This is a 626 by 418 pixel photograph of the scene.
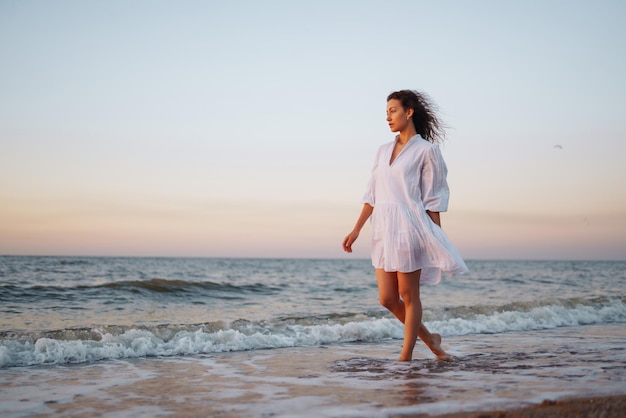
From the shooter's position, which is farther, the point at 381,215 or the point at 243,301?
the point at 243,301

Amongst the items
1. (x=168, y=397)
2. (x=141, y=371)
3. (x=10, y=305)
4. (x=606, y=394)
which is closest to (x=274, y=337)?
(x=141, y=371)

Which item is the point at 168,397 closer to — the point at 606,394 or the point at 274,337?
the point at 606,394

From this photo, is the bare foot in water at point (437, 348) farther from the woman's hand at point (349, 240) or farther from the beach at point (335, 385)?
the woman's hand at point (349, 240)

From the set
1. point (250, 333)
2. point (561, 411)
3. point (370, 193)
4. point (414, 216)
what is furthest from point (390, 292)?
point (250, 333)

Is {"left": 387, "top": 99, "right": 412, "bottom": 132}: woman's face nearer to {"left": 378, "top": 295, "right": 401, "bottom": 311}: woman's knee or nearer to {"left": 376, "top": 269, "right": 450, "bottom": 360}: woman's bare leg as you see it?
{"left": 376, "top": 269, "right": 450, "bottom": 360}: woman's bare leg

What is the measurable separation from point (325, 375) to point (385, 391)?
3.22 feet

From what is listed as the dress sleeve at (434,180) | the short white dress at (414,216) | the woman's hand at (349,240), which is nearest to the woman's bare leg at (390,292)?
the short white dress at (414,216)

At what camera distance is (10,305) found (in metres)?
10.8

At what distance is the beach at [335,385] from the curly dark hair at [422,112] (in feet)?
6.37

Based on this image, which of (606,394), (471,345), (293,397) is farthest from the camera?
(471,345)

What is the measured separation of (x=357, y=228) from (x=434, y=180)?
0.75 m

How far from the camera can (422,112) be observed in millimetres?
4883

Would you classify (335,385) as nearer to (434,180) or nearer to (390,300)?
(390,300)

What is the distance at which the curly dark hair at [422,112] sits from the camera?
15.9ft
